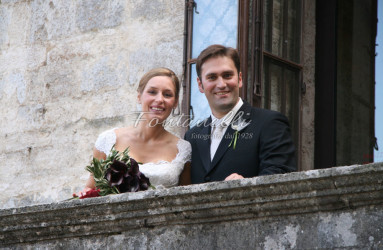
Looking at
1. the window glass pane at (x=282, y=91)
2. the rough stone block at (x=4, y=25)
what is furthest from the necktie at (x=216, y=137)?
the rough stone block at (x=4, y=25)

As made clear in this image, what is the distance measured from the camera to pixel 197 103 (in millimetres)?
4605

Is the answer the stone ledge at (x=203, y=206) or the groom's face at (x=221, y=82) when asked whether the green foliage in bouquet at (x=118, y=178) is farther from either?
the groom's face at (x=221, y=82)

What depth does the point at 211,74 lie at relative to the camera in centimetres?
377

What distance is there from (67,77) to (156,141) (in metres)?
1.32

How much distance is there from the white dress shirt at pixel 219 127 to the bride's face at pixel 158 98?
27 centimetres

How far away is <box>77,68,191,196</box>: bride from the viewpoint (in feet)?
13.2

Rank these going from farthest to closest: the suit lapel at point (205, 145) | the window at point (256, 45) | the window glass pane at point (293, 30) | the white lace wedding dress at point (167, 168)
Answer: the window glass pane at point (293, 30) < the window at point (256, 45) < the white lace wedding dress at point (167, 168) < the suit lapel at point (205, 145)

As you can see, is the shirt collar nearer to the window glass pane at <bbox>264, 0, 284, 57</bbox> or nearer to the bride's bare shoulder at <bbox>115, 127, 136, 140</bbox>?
the bride's bare shoulder at <bbox>115, 127, 136, 140</bbox>

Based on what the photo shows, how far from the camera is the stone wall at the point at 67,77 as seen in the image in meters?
5.04

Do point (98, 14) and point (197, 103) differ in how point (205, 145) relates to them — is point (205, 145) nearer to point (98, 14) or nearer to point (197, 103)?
point (197, 103)

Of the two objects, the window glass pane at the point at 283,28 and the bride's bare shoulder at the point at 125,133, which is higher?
the window glass pane at the point at 283,28

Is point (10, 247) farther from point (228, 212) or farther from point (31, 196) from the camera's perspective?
point (31, 196)

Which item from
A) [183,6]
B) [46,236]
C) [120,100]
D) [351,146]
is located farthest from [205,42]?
[46,236]

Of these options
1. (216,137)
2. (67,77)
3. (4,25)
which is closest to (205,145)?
(216,137)
